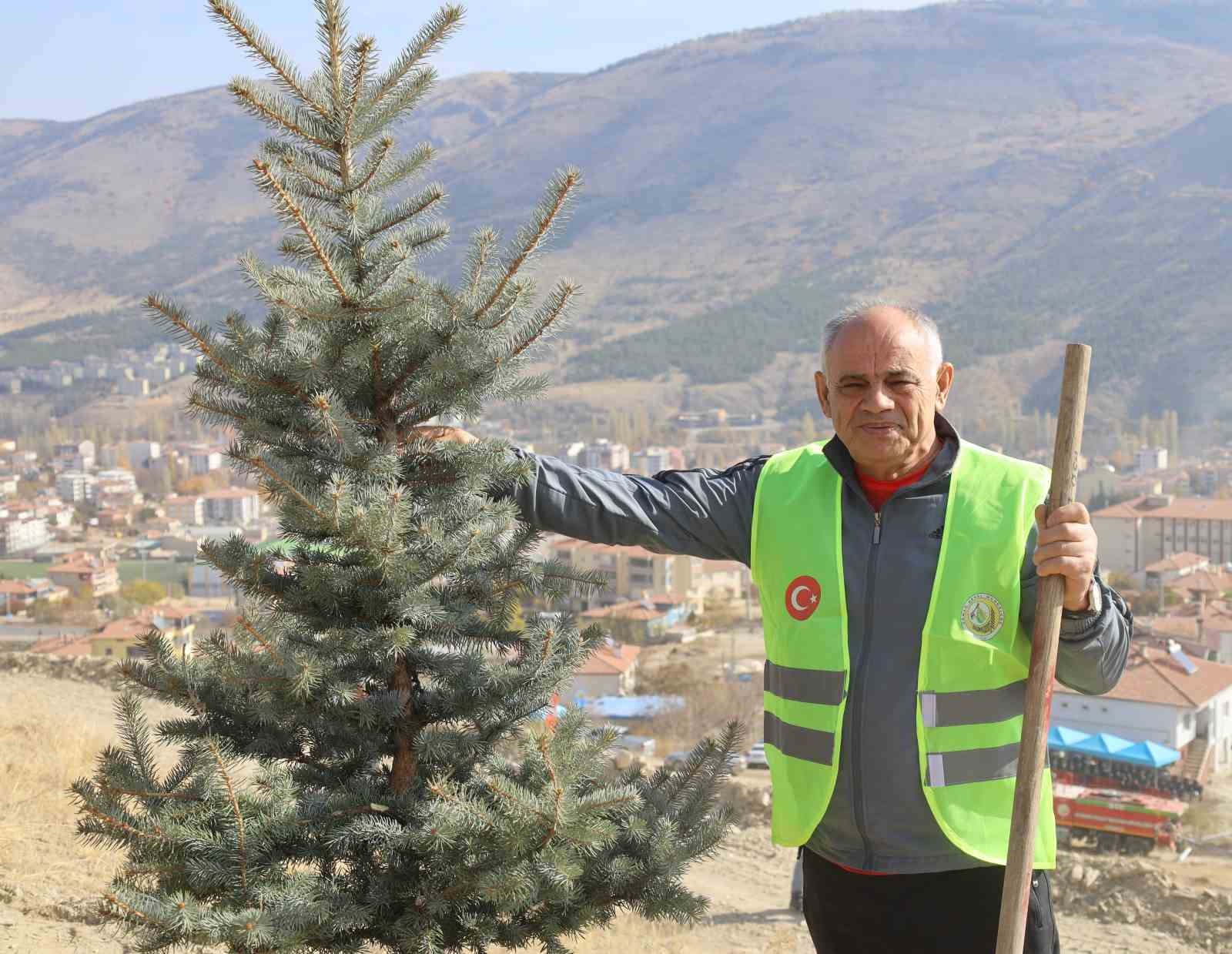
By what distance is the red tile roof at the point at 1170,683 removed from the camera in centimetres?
2931

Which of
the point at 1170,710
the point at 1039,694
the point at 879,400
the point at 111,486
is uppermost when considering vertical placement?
the point at 879,400

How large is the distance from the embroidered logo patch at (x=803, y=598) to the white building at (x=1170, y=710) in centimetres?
2798

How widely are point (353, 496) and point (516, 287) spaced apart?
0.63 m

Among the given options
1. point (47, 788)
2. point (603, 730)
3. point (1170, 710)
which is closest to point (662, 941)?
point (603, 730)

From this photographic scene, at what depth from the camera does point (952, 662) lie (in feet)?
8.27

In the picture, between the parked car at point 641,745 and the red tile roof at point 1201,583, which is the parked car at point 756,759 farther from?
the red tile roof at point 1201,583

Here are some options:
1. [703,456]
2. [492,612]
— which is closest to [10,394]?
[703,456]

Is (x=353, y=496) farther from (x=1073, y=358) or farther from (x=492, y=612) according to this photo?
(x=1073, y=358)

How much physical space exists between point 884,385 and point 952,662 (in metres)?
0.57

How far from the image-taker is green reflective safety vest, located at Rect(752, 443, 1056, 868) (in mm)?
2514

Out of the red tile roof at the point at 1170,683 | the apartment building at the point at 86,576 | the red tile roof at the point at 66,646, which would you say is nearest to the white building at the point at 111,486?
the apartment building at the point at 86,576

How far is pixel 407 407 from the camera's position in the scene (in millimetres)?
3033

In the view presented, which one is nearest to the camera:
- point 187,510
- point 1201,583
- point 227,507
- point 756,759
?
point 756,759

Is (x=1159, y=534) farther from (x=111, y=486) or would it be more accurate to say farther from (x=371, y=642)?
(x=111, y=486)
